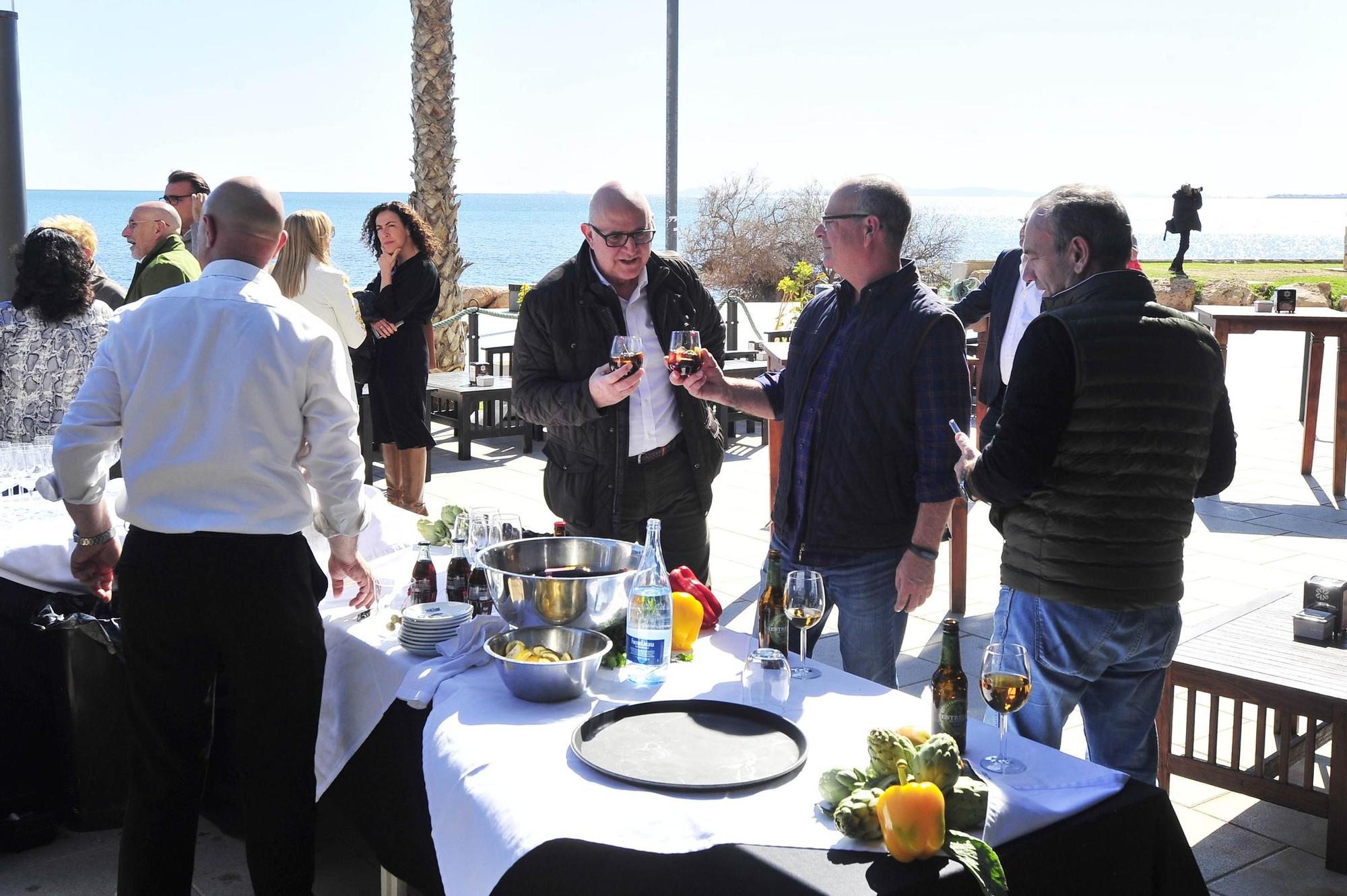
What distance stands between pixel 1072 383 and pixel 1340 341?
7150 mm

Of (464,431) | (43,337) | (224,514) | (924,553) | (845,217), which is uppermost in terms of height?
(845,217)

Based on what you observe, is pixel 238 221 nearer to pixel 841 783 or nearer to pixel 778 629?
pixel 778 629

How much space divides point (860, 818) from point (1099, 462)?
114cm

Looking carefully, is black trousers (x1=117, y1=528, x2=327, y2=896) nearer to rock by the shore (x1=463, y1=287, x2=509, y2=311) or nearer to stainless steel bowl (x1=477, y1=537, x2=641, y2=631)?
stainless steel bowl (x1=477, y1=537, x2=641, y2=631)

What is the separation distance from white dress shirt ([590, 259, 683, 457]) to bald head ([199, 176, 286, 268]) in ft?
3.94

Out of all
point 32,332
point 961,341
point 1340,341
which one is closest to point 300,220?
point 32,332

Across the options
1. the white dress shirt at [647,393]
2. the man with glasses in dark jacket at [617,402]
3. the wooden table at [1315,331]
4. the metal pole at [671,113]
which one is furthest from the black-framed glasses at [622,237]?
the metal pole at [671,113]

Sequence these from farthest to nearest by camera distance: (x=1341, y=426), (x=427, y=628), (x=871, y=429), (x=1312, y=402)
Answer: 1. (x=1312, y=402)
2. (x=1341, y=426)
3. (x=871, y=429)
4. (x=427, y=628)

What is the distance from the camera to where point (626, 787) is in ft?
6.78

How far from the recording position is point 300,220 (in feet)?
20.7

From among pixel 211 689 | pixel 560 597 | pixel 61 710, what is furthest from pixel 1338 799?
pixel 61 710

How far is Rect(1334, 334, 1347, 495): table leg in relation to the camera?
8352 millimetres

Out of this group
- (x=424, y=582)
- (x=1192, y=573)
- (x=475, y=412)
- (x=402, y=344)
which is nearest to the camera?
(x=424, y=582)

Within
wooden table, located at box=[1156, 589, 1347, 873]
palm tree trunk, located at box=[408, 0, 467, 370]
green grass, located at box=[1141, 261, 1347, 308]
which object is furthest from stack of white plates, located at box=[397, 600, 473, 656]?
green grass, located at box=[1141, 261, 1347, 308]
